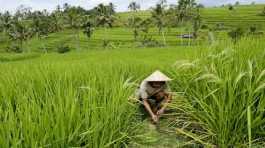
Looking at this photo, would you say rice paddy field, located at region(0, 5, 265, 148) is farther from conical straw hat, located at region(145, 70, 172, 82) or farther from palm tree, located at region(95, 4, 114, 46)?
palm tree, located at region(95, 4, 114, 46)

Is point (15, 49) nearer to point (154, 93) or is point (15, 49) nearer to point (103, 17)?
point (103, 17)

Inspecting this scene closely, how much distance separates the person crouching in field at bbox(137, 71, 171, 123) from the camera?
7.56 meters

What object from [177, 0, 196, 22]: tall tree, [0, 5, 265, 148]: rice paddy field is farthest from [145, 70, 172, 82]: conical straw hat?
[177, 0, 196, 22]: tall tree

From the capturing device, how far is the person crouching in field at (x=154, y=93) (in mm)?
7562

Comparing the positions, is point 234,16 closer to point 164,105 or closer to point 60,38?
point 60,38

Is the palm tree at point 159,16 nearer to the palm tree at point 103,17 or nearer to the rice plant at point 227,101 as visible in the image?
the palm tree at point 103,17

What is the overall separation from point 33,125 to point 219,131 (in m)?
2.21

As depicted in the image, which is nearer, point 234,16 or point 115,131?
point 115,131

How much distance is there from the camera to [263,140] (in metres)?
5.76

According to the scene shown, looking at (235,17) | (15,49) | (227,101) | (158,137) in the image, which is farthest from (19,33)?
(227,101)

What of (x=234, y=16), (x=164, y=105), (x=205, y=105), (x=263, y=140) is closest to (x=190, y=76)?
(x=164, y=105)

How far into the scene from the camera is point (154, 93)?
7902 mm

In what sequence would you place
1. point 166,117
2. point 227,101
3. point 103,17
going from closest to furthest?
point 227,101, point 166,117, point 103,17

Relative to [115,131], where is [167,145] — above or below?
below
